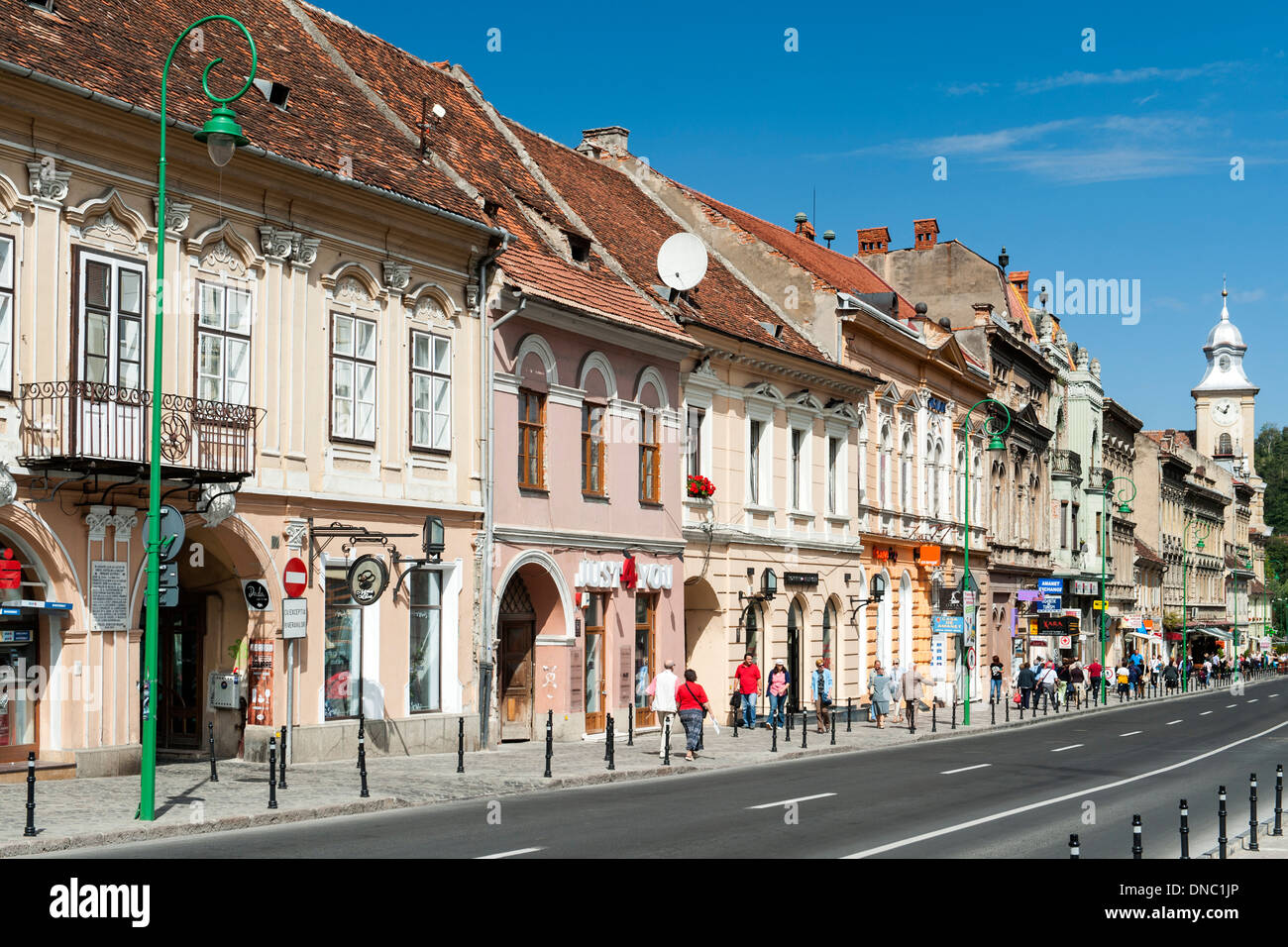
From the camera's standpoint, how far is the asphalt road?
590 inches

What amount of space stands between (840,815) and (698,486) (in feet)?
56.0

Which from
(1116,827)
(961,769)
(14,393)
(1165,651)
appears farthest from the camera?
(1165,651)

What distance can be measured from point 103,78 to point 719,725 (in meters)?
20.6

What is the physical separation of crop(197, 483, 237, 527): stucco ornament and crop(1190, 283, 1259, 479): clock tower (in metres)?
156

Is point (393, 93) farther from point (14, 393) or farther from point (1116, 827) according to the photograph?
point (1116, 827)

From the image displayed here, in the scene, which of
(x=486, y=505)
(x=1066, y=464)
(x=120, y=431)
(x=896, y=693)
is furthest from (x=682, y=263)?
(x=1066, y=464)

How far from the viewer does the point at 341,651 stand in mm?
24828

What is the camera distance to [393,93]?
32.0 m

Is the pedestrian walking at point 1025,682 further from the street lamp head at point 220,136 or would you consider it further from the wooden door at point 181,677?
the street lamp head at point 220,136

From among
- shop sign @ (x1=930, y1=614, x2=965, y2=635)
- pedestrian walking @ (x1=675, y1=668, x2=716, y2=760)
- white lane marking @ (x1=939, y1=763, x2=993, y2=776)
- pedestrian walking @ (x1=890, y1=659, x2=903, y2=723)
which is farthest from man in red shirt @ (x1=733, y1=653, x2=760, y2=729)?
white lane marking @ (x1=939, y1=763, x2=993, y2=776)

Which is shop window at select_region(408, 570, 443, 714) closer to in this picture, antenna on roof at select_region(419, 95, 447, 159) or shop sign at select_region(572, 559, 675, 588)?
shop sign at select_region(572, 559, 675, 588)

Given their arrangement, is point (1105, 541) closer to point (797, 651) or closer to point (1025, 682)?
point (1025, 682)

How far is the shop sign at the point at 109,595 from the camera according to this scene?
67.3 feet
